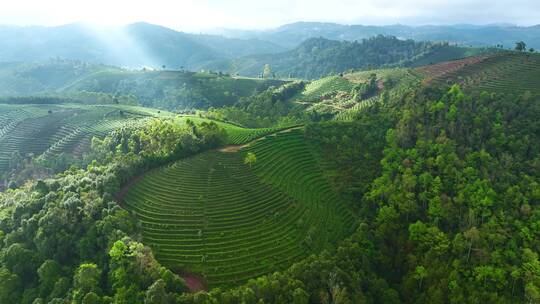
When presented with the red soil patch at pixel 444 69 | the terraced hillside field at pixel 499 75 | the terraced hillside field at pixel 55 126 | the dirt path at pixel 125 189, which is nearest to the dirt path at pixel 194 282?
the dirt path at pixel 125 189

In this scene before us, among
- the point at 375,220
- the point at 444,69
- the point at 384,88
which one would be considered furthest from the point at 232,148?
the point at 444,69

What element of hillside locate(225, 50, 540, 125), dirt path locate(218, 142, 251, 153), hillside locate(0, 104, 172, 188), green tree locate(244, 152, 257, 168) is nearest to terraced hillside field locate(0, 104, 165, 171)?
hillside locate(0, 104, 172, 188)

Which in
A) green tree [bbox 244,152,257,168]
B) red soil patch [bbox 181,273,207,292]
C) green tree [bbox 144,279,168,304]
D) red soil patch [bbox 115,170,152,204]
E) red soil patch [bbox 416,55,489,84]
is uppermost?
red soil patch [bbox 416,55,489,84]

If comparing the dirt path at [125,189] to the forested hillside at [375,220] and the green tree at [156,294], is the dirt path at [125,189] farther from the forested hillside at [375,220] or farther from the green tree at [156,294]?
the green tree at [156,294]

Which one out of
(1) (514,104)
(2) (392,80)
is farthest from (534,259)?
(2) (392,80)

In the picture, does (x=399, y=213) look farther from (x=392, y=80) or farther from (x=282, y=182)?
(x=392, y=80)

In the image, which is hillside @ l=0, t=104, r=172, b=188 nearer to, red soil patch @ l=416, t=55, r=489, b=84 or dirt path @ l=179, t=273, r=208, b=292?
dirt path @ l=179, t=273, r=208, b=292
